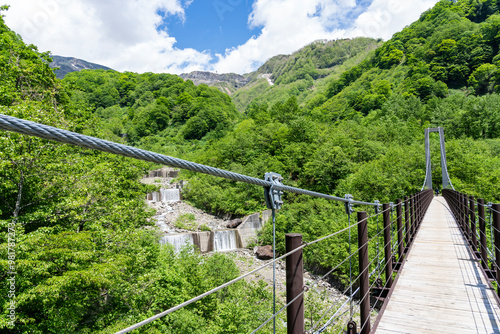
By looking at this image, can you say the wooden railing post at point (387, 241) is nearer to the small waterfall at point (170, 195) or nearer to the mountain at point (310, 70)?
the small waterfall at point (170, 195)

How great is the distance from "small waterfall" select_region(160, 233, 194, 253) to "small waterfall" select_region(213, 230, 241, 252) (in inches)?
69.8

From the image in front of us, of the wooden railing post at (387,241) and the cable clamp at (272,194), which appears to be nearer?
the cable clamp at (272,194)

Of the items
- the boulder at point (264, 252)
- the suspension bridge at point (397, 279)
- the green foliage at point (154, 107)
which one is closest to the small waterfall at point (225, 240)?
the boulder at point (264, 252)

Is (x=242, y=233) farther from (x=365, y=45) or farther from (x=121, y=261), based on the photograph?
(x=365, y=45)

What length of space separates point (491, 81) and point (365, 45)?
84.2 meters

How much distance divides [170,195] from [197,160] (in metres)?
11.1

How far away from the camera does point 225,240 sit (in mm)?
18359

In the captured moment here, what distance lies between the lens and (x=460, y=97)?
125 ft

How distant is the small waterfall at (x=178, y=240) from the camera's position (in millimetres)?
15820

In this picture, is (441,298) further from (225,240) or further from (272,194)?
(225,240)

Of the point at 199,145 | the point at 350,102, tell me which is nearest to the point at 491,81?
the point at 350,102

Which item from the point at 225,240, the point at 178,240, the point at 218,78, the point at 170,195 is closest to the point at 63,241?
the point at 178,240

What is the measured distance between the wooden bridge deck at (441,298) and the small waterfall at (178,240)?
13552mm

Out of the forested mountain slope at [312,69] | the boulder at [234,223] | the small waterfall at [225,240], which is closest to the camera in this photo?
the small waterfall at [225,240]
